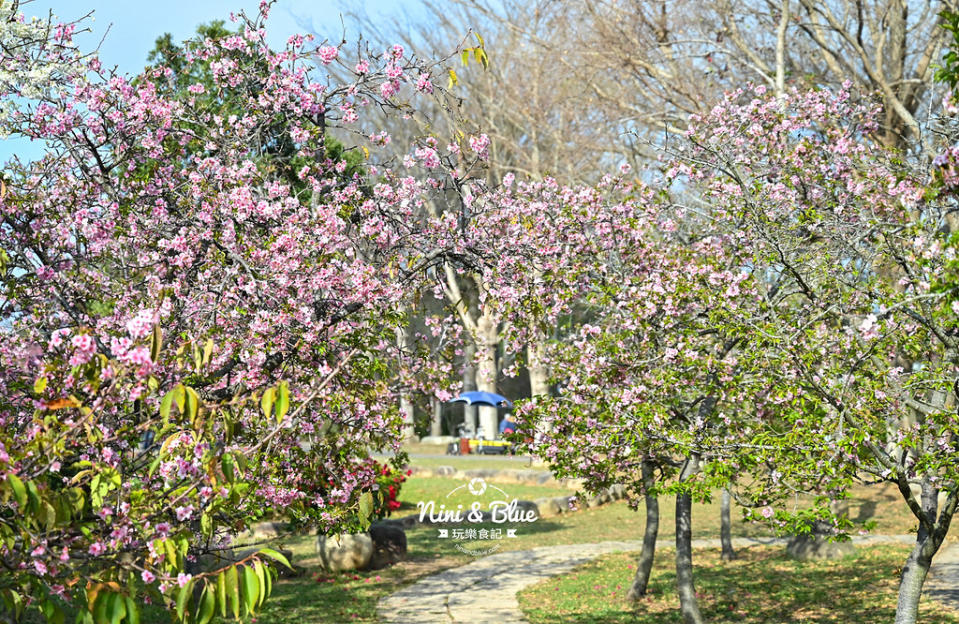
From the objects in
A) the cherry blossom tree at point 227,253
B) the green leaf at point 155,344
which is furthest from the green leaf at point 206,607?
the cherry blossom tree at point 227,253

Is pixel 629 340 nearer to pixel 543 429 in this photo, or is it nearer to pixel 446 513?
pixel 543 429

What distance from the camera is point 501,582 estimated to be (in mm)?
12500

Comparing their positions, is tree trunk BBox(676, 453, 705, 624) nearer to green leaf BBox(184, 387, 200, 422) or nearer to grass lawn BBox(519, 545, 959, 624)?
grass lawn BBox(519, 545, 959, 624)

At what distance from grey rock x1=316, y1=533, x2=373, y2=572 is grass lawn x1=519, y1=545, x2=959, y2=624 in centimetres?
299

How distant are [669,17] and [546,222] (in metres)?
9.73

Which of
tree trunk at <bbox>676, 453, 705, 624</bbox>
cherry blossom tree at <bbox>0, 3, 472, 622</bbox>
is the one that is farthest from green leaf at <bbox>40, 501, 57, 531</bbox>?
tree trunk at <bbox>676, 453, 705, 624</bbox>

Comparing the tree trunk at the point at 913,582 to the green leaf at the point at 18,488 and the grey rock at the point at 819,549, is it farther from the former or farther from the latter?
the grey rock at the point at 819,549

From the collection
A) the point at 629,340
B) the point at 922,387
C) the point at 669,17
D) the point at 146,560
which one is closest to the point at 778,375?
the point at 922,387

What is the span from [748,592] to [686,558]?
2765mm

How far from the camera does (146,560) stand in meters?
3.75

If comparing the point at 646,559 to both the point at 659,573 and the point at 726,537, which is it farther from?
the point at 726,537

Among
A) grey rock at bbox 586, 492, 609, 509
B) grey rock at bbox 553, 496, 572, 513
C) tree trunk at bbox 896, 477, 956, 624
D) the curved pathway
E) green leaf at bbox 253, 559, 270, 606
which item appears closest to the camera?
green leaf at bbox 253, 559, 270, 606

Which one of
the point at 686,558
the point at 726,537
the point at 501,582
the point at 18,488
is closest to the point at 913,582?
the point at 686,558

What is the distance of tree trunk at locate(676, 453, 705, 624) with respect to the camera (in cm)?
881
